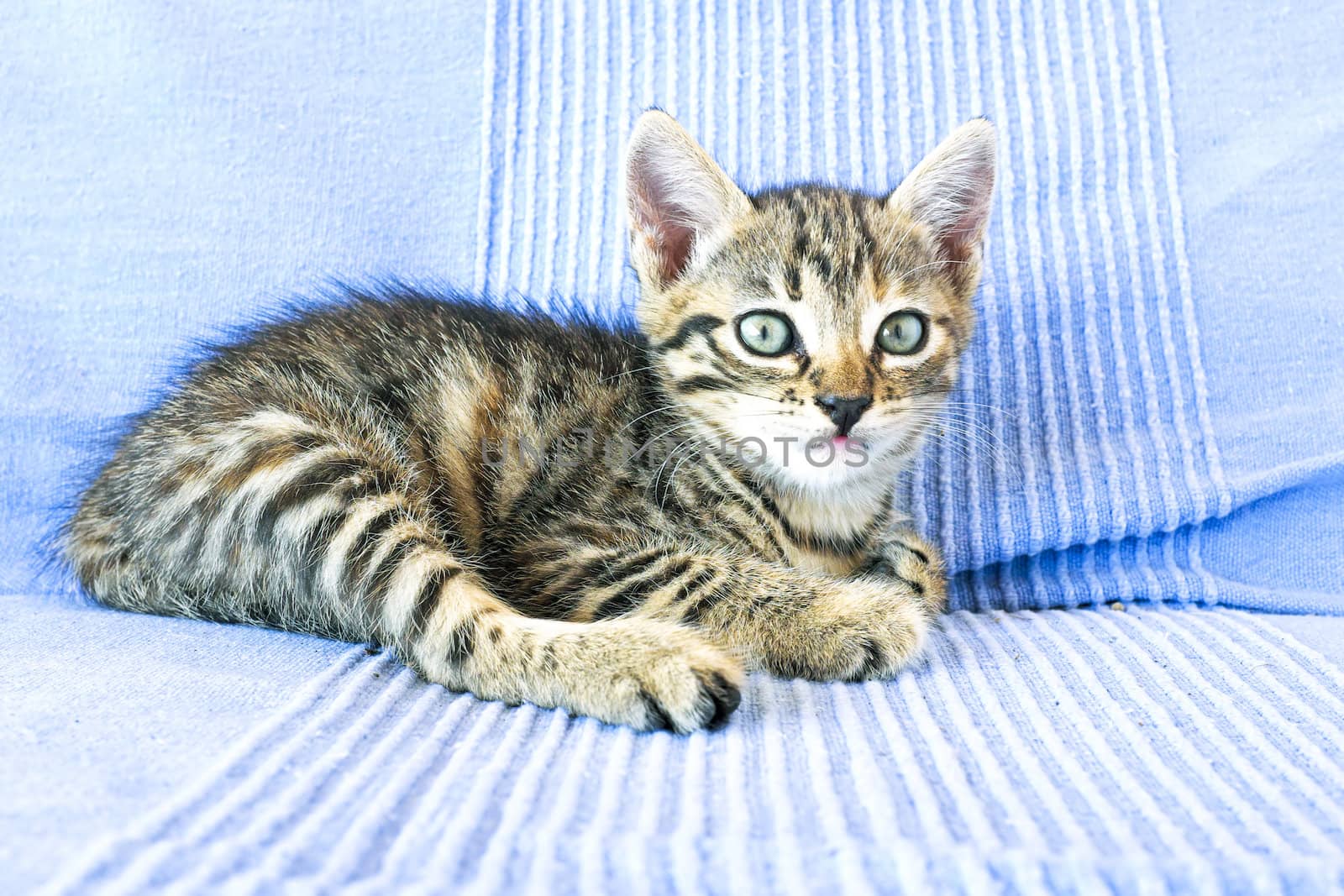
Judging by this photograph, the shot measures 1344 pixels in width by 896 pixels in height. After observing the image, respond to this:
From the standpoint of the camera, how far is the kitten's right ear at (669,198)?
1.25 metres

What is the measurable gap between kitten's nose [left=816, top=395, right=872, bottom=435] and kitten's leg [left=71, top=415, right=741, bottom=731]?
0.29 meters

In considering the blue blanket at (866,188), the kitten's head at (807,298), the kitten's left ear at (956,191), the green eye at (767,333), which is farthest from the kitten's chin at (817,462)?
the kitten's left ear at (956,191)

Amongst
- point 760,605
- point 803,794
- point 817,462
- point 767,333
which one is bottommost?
point 803,794

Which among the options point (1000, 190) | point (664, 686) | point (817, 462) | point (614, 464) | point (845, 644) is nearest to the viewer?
point (664, 686)

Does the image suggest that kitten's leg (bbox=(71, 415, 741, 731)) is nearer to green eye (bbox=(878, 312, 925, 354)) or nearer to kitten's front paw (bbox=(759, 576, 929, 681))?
kitten's front paw (bbox=(759, 576, 929, 681))

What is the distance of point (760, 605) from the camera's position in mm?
1105

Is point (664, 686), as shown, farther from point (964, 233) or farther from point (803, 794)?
point (964, 233)

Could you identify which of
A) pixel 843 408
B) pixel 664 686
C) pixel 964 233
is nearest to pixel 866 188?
pixel 964 233

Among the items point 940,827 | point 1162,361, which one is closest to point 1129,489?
point 1162,361

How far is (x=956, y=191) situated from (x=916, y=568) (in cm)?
52

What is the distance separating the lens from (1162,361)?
1.57 metres

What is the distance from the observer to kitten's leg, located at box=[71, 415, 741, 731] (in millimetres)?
945

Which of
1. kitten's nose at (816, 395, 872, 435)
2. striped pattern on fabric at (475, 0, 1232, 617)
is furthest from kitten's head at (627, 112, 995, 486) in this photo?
striped pattern on fabric at (475, 0, 1232, 617)

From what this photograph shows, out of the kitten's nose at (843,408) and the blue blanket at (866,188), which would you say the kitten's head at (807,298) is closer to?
the kitten's nose at (843,408)
